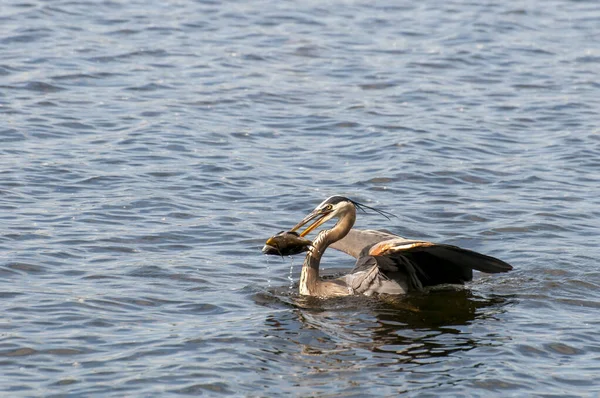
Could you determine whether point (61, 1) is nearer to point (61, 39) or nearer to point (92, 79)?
point (61, 39)

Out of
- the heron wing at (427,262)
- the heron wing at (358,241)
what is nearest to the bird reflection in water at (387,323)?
the heron wing at (427,262)

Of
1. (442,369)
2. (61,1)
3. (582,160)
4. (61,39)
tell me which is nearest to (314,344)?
(442,369)

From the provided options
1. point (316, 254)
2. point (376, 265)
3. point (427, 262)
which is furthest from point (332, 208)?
point (427, 262)

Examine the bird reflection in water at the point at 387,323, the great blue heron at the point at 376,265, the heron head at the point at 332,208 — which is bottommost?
the bird reflection in water at the point at 387,323

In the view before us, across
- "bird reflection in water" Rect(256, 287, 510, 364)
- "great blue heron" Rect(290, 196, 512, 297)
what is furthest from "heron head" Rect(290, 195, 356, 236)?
"bird reflection in water" Rect(256, 287, 510, 364)

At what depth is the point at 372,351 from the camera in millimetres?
8180

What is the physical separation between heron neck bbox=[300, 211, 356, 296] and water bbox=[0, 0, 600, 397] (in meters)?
0.17

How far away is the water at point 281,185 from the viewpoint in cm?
794

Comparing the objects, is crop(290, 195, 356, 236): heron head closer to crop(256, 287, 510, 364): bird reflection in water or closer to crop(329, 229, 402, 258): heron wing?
crop(329, 229, 402, 258): heron wing

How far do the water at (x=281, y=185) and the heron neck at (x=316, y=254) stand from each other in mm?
169

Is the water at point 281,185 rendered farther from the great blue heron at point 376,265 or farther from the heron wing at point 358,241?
the heron wing at point 358,241

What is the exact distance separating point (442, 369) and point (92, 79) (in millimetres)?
9498

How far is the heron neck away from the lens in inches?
379

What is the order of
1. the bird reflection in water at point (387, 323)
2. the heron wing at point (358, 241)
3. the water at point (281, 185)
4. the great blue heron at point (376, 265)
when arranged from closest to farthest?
the water at point (281, 185) < the bird reflection in water at point (387, 323) < the great blue heron at point (376, 265) < the heron wing at point (358, 241)
